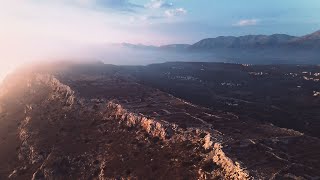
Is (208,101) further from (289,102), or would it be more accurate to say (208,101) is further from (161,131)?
(161,131)

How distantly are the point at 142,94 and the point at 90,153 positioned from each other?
2162 inches

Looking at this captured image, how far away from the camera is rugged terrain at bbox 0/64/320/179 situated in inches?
3196

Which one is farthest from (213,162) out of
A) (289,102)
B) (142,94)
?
(289,102)

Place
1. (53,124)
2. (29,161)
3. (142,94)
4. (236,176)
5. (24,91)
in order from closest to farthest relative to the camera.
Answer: (236,176) → (29,161) → (53,124) → (142,94) → (24,91)

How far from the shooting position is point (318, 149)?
87.0 metres

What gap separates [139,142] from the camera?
105 m

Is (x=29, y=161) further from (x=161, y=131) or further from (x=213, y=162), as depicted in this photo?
(x=213, y=162)

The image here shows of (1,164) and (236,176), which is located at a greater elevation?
(236,176)

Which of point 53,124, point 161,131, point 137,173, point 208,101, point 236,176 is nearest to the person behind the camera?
point 236,176

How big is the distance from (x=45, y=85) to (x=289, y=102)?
355 ft

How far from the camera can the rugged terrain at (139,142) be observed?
81.2m

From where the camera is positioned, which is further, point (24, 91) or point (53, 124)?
point (24, 91)

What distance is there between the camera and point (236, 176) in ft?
246

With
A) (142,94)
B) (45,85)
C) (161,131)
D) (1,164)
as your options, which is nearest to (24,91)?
(45,85)
